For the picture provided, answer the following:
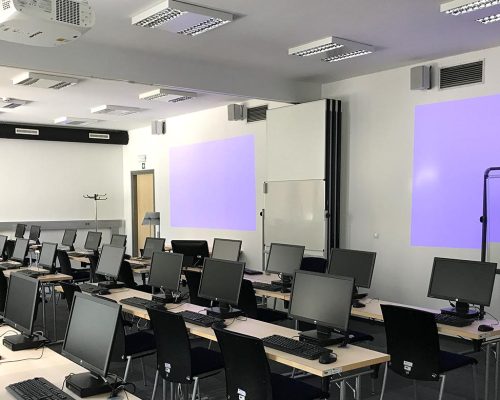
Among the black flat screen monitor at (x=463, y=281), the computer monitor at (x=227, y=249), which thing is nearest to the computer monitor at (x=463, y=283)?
the black flat screen monitor at (x=463, y=281)

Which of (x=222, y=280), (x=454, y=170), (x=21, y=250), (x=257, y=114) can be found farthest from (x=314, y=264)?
(x=21, y=250)

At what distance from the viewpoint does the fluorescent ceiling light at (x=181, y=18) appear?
4418 millimetres

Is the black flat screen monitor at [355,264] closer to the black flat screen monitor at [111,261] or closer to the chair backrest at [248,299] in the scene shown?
the chair backrest at [248,299]

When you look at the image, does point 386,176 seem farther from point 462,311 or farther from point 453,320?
point 453,320

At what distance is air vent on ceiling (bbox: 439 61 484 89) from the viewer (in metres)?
5.93

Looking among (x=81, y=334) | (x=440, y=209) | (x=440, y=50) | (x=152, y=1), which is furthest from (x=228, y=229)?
(x=81, y=334)

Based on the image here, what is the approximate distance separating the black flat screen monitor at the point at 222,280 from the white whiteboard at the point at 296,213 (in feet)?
10.1

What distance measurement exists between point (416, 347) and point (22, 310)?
2664 mm

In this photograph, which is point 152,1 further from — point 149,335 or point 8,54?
point 149,335

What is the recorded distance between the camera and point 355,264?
5.05 meters

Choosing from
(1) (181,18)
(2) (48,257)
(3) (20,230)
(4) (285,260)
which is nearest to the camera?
(1) (181,18)

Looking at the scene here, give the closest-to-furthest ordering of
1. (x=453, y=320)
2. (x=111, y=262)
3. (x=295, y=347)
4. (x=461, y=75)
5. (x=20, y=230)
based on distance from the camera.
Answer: (x=295, y=347)
(x=453, y=320)
(x=111, y=262)
(x=461, y=75)
(x=20, y=230)

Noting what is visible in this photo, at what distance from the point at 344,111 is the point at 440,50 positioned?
5.83 ft

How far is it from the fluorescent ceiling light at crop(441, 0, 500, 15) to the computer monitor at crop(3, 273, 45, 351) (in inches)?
154
